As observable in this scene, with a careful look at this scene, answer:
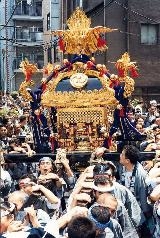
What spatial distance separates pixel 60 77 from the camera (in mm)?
10242

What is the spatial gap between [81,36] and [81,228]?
23.2ft

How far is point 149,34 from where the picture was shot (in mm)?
23594

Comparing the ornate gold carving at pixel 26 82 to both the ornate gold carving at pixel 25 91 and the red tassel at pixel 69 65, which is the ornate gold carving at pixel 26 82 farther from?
the red tassel at pixel 69 65

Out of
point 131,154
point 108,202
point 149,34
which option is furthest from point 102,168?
point 149,34

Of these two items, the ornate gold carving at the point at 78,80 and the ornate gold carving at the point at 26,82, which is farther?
the ornate gold carving at the point at 26,82

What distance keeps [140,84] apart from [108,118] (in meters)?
13.5

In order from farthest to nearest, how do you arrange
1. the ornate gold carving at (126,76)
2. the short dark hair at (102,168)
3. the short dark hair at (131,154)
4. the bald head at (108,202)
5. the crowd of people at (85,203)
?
the ornate gold carving at (126,76) < the short dark hair at (131,154) < the short dark hair at (102,168) < the bald head at (108,202) < the crowd of people at (85,203)

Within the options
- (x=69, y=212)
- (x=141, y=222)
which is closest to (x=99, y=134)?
(x=141, y=222)

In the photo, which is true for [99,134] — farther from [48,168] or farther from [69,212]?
[69,212]

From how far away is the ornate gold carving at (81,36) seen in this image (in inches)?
399

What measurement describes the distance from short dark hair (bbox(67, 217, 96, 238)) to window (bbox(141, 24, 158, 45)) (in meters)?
20.5

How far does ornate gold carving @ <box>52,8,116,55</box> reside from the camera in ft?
33.2

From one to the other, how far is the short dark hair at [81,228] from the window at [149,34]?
807 inches

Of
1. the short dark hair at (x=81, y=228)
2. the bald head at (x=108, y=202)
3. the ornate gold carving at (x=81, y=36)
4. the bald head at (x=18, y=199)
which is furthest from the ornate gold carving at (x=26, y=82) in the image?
the short dark hair at (x=81, y=228)
